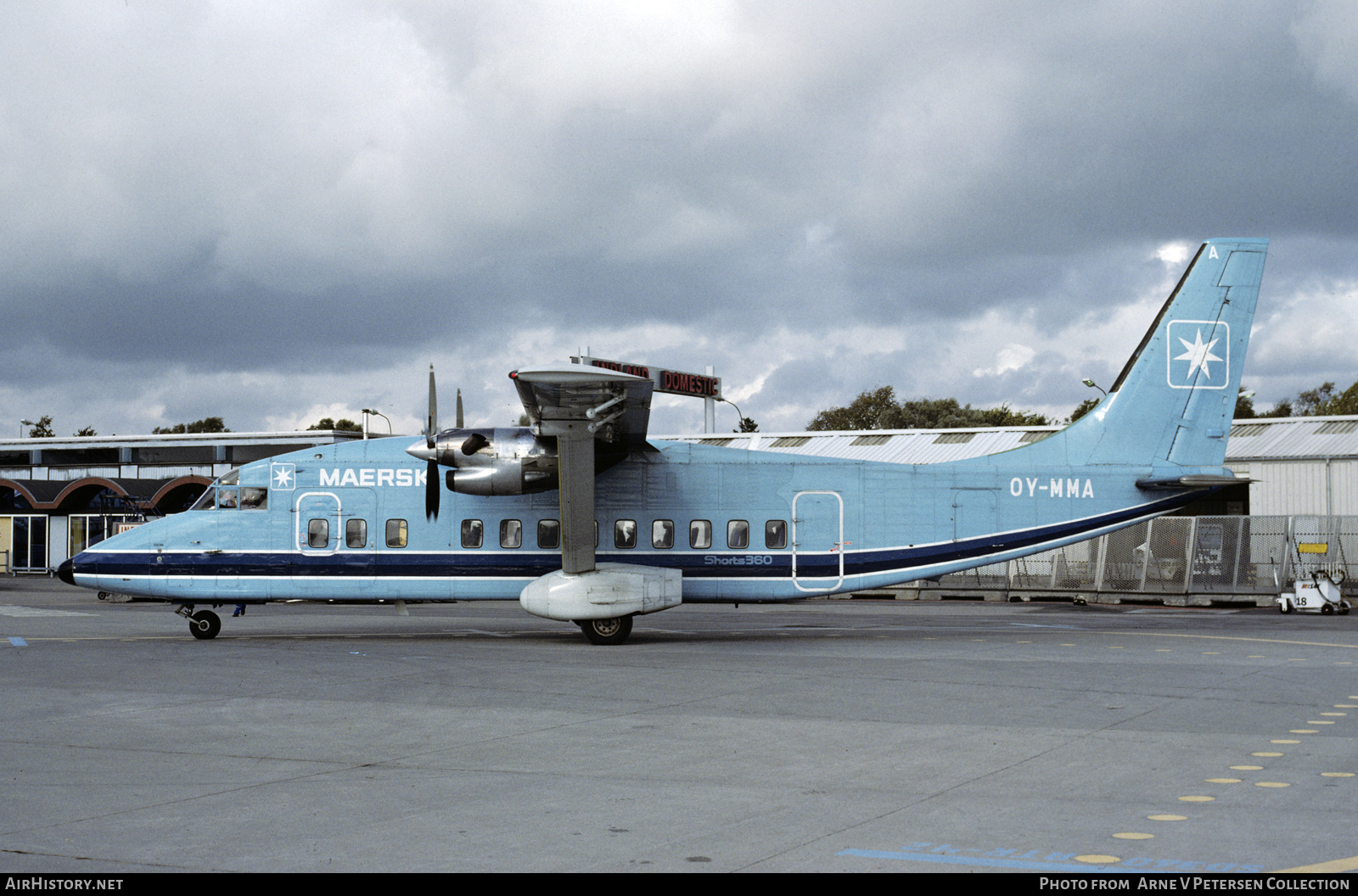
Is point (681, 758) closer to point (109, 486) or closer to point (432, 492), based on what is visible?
point (432, 492)

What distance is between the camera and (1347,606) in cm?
2855

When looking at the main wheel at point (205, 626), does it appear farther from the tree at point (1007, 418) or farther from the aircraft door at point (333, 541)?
the tree at point (1007, 418)

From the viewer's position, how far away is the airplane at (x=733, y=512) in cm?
2081

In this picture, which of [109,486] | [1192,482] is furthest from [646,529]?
[109,486]

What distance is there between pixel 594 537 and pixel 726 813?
12.3m

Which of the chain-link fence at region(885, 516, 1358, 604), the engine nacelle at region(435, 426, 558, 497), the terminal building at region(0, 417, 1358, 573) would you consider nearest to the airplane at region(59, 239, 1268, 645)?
the engine nacelle at region(435, 426, 558, 497)

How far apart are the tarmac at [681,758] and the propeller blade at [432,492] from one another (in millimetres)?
2777

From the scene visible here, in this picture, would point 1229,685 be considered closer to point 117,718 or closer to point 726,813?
point 726,813

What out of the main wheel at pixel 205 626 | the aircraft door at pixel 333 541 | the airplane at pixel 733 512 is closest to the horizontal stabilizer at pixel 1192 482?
the airplane at pixel 733 512

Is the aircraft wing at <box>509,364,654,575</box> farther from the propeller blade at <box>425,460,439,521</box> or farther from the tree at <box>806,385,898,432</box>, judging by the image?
the tree at <box>806,385,898,432</box>

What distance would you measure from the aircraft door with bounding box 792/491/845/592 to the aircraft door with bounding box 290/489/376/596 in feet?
27.2

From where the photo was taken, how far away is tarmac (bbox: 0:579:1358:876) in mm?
6508

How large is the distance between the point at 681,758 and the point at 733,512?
11835 mm
